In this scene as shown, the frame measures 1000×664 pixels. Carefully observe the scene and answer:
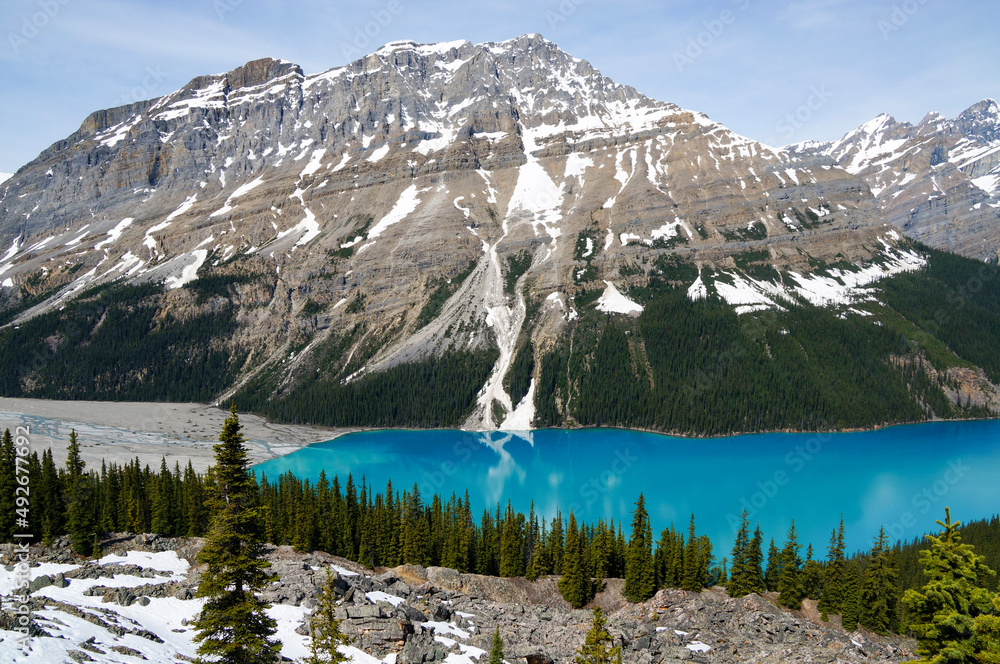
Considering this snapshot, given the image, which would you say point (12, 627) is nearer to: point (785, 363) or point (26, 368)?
point (785, 363)

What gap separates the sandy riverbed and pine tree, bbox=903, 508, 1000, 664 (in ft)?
291

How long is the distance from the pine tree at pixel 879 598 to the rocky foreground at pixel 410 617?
1.24 meters

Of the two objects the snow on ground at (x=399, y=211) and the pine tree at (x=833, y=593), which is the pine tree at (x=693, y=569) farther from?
the snow on ground at (x=399, y=211)

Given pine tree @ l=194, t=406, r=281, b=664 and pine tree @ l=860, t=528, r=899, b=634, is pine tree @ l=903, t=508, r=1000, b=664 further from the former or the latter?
pine tree @ l=860, t=528, r=899, b=634

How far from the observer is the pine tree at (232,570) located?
18.7m

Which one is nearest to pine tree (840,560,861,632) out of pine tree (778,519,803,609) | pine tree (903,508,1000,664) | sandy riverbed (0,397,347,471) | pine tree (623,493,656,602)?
pine tree (778,519,803,609)

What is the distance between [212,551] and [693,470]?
290 ft

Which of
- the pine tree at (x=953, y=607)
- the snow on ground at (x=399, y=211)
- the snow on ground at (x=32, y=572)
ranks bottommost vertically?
the snow on ground at (x=32, y=572)

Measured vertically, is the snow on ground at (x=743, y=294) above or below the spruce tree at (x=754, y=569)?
above

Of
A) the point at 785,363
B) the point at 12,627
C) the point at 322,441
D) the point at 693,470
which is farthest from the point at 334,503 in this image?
the point at 785,363

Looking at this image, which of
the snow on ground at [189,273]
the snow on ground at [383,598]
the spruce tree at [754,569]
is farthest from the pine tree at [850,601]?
the snow on ground at [189,273]

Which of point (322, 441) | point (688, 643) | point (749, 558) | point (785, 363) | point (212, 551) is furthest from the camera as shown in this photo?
point (785, 363)

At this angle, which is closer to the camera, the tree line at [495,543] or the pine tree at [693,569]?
the tree line at [495,543]

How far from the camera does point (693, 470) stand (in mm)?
97750
